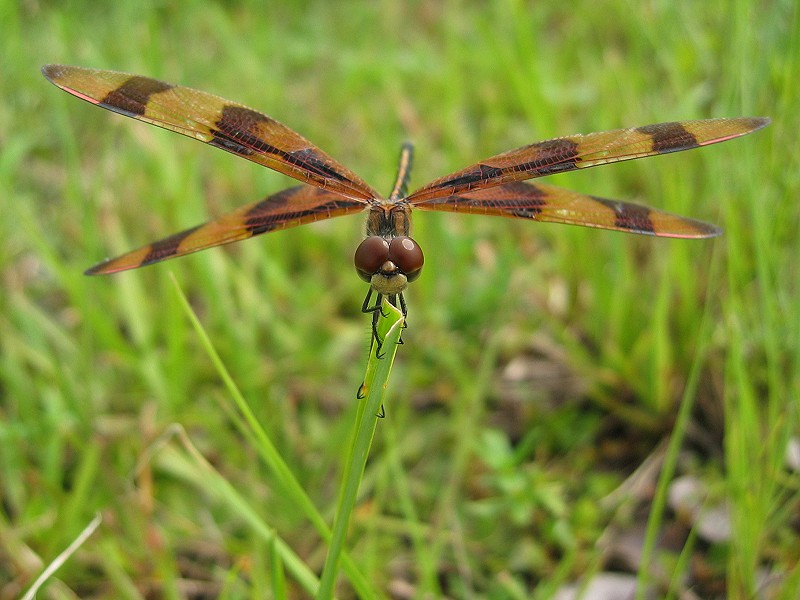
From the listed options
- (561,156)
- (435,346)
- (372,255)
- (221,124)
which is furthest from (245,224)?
(435,346)

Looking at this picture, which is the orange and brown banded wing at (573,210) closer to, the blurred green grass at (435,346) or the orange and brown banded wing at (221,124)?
the orange and brown banded wing at (221,124)

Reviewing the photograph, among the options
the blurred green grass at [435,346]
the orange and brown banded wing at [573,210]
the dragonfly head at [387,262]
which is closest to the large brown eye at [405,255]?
the dragonfly head at [387,262]

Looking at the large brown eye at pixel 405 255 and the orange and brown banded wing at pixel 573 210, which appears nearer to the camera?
the large brown eye at pixel 405 255

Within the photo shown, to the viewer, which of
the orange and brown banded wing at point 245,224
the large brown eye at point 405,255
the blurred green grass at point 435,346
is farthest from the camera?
the blurred green grass at point 435,346

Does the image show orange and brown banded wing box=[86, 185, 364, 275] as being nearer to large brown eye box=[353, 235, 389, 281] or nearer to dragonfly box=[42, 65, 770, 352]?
dragonfly box=[42, 65, 770, 352]

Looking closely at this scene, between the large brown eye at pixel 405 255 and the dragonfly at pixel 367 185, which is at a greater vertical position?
the dragonfly at pixel 367 185

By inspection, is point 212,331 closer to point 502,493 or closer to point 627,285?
point 502,493

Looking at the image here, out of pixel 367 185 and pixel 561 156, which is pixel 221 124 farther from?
pixel 561 156
